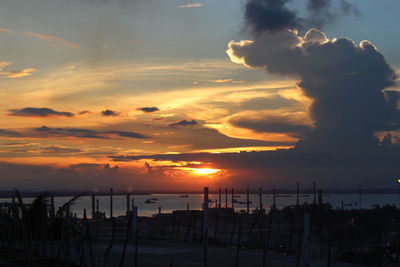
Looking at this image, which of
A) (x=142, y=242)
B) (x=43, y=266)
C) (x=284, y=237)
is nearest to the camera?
(x=43, y=266)

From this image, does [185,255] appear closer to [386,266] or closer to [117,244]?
[117,244]

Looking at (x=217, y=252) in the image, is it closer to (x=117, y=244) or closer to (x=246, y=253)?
(x=246, y=253)

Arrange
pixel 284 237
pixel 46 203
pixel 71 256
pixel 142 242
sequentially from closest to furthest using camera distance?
pixel 71 256
pixel 46 203
pixel 142 242
pixel 284 237

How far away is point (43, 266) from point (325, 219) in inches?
1642

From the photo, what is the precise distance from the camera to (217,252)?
20.4 metres

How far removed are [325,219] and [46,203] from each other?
35697 millimetres

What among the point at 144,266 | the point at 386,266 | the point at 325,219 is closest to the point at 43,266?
the point at 144,266

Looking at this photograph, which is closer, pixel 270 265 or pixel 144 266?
pixel 144 266

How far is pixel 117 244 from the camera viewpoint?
2227 centimetres

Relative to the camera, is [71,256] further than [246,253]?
No

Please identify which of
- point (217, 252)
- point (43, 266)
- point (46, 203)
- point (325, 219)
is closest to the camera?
point (43, 266)

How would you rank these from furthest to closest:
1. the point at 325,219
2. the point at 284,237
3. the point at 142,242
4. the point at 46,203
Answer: the point at 325,219 < the point at 284,237 < the point at 142,242 < the point at 46,203

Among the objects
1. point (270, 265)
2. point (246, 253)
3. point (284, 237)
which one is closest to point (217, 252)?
point (246, 253)

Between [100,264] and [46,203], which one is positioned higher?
[46,203]
